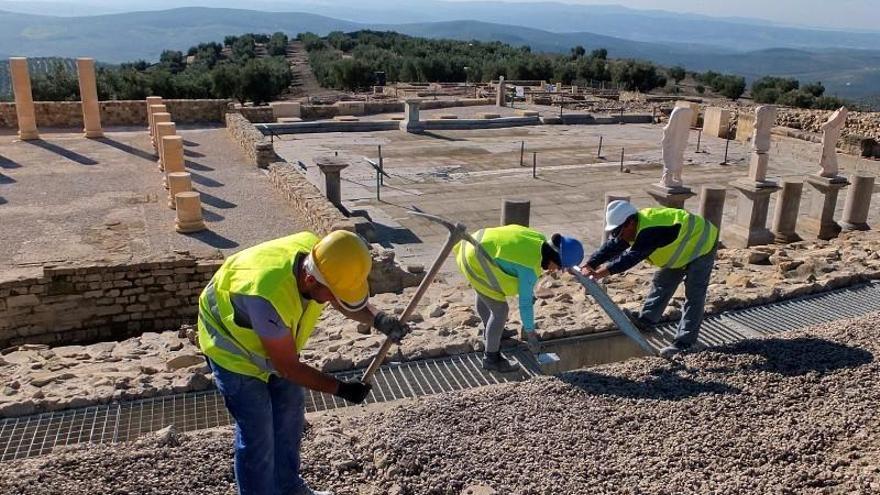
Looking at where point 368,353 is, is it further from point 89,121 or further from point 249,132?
point 89,121

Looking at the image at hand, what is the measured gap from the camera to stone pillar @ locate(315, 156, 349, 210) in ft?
48.9

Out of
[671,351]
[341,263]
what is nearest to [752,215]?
[671,351]

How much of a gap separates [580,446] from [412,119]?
73.5ft

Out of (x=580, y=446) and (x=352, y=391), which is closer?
(x=352, y=391)

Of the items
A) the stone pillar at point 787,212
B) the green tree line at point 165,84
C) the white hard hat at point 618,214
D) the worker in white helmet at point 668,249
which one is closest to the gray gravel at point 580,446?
the worker in white helmet at point 668,249

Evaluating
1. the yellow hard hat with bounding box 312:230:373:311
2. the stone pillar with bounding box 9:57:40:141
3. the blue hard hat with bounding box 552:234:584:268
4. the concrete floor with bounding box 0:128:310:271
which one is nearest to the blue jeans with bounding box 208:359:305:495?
the yellow hard hat with bounding box 312:230:373:311

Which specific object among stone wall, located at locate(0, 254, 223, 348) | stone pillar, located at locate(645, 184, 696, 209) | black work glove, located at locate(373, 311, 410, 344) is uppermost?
black work glove, located at locate(373, 311, 410, 344)

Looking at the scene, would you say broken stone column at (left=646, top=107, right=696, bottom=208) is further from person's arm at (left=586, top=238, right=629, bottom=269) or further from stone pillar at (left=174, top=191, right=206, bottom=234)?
stone pillar at (left=174, top=191, right=206, bottom=234)

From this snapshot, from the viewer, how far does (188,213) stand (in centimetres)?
1365

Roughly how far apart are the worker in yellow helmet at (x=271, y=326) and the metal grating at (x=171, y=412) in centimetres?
163

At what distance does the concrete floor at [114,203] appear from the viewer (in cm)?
1280

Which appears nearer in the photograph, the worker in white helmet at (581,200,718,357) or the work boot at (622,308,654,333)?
the worker in white helmet at (581,200,718,357)

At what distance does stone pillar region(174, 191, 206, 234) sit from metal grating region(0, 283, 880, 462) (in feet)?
27.1

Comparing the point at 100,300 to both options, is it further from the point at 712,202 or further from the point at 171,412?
the point at 712,202
